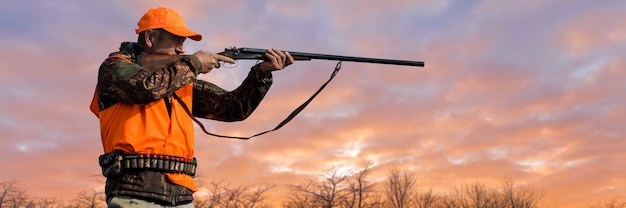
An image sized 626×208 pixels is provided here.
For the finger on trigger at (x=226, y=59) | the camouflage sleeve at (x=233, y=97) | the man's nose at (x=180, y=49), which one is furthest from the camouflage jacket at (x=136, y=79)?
the camouflage sleeve at (x=233, y=97)

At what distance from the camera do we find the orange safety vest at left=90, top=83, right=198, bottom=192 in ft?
12.9

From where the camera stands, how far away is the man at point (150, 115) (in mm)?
3893

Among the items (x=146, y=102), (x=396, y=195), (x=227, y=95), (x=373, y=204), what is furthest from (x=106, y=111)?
(x=396, y=195)

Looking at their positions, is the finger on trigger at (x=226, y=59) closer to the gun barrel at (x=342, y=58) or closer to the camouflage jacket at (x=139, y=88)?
the gun barrel at (x=342, y=58)

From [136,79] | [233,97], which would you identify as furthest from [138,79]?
[233,97]

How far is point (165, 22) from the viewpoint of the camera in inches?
169

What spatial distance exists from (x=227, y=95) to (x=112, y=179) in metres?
1.34

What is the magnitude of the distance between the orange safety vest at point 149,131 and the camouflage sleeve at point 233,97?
0.79 meters

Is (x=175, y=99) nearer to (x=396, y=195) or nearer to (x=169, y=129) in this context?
(x=169, y=129)

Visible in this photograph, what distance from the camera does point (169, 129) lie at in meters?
4.04

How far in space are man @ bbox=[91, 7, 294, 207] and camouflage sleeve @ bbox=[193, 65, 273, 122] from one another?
0.51 metres

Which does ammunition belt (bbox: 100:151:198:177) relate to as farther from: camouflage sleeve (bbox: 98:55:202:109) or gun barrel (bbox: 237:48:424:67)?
gun barrel (bbox: 237:48:424:67)

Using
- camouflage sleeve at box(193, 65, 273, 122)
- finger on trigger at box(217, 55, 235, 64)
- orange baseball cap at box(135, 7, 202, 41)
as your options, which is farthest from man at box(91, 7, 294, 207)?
camouflage sleeve at box(193, 65, 273, 122)

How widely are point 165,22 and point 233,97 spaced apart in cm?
98
